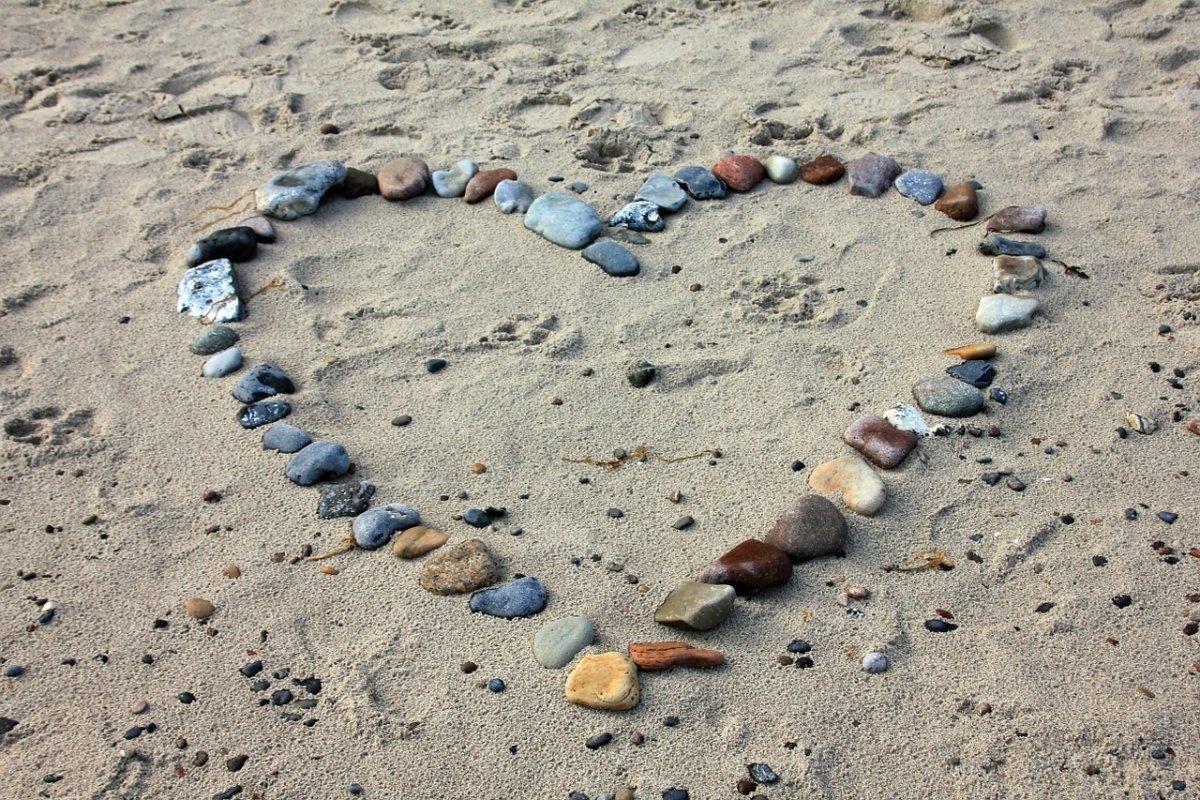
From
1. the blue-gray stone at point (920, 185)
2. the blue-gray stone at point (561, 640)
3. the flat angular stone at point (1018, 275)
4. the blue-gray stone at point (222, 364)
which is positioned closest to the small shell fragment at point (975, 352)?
the flat angular stone at point (1018, 275)

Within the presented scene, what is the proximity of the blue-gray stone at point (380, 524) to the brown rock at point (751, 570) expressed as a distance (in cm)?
69

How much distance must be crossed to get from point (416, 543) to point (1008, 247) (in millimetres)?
2077

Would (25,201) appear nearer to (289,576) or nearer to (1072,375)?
(289,576)

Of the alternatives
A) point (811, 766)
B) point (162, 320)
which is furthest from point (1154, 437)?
point (162, 320)

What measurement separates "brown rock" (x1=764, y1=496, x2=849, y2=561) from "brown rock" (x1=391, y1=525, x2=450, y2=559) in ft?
2.46

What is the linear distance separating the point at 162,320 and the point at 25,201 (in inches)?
37.7

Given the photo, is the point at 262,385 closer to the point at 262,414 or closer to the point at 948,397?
the point at 262,414

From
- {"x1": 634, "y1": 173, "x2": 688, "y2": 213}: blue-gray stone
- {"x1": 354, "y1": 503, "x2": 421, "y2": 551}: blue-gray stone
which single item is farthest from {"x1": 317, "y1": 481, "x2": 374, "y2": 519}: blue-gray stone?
{"x1": 634, "y1": 173, "x2": 688, "y2": 213}: blue-gray stone

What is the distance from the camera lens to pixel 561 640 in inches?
91.7

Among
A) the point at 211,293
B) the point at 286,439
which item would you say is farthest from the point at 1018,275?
the point at 211,293

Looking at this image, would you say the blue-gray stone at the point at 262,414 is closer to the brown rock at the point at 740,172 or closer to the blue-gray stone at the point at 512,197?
the blue-gray stone at the point at 512,197

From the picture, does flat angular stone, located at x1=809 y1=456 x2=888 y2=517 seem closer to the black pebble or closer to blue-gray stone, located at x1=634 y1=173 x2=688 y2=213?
the black pebble

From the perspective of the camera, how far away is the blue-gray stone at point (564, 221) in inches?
144

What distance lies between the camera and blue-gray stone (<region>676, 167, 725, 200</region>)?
3.86 metres
